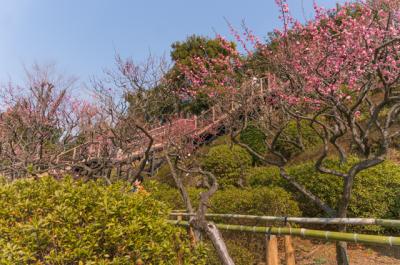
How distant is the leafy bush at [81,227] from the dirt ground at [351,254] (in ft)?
12.3

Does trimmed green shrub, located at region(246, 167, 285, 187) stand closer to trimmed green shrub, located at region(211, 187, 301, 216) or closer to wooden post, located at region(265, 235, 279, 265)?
trimmed green shrub, located at region(211, 187, 301, 216)

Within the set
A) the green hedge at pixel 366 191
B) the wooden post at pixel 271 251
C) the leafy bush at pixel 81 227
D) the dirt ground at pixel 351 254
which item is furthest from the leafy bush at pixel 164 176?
the leafy bush at pixel 81 227

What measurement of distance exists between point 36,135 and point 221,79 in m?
6.14

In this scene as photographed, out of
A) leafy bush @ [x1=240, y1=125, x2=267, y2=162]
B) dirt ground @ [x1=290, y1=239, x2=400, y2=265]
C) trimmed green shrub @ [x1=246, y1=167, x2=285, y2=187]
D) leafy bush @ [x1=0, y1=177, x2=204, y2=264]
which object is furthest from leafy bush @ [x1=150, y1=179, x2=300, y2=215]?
leafy bush @ [x1=240, y1=125, x2=267, y2=162]

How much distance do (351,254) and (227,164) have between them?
649 centimetres

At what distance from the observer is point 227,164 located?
13.0 m

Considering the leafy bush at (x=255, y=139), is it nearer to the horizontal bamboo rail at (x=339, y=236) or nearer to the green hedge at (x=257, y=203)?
the green hedge at (x=257, y=203)

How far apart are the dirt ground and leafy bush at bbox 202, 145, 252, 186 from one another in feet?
18.1

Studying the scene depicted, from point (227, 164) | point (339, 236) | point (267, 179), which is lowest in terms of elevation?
point (339, 236)

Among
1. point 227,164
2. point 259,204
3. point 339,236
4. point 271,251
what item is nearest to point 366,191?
point 259,204

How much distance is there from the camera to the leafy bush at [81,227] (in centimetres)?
A: 294

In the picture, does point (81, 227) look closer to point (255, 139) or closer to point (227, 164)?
point (227, 164)

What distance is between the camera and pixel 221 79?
11133 mm

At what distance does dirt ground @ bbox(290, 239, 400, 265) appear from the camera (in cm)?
653
